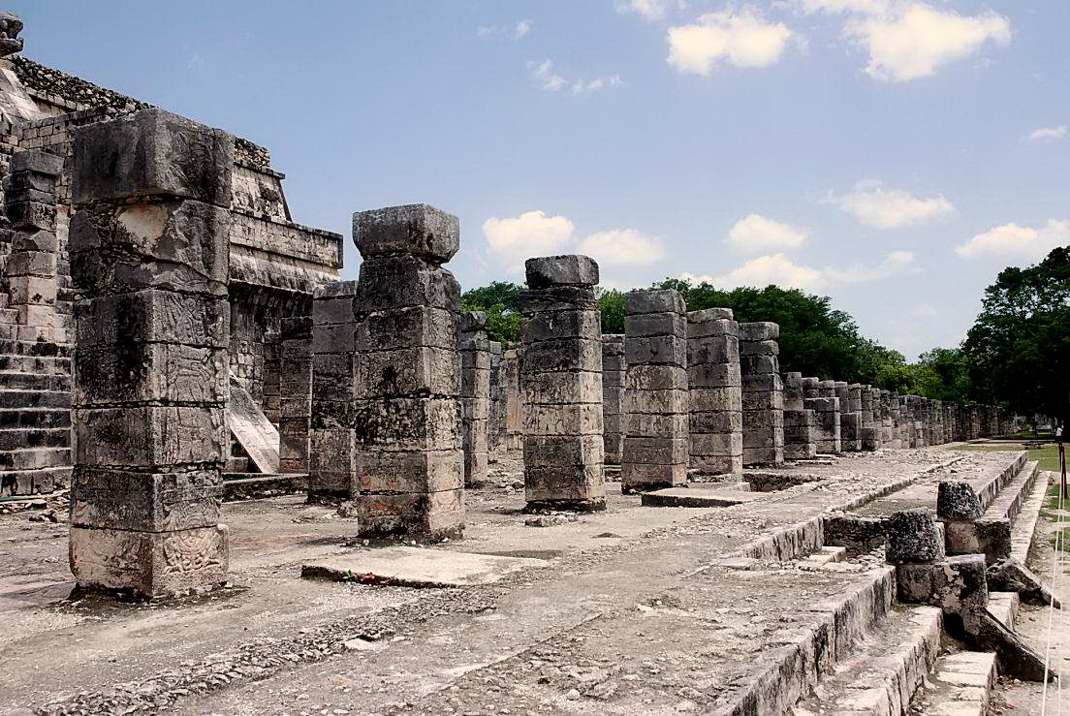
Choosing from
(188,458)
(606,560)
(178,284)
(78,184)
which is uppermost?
(78,184)

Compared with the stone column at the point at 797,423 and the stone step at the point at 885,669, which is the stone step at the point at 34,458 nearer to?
the stone step at the point at 885,669

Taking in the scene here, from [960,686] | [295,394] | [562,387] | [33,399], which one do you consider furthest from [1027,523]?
[33,399]

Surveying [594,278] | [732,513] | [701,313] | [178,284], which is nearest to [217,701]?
[178,284]

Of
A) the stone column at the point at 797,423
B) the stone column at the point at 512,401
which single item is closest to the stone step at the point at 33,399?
the stone column at the point at 797,423

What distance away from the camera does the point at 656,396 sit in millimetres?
14539

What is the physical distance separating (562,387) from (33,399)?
7657 mm

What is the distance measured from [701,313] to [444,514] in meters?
9.39

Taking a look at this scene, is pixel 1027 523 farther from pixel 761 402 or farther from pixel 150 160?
pixel 150 160

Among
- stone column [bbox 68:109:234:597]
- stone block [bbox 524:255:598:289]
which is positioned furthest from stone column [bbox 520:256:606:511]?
stone column [bbox 68:109:234:597]

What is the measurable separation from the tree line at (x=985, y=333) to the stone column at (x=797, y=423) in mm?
17435

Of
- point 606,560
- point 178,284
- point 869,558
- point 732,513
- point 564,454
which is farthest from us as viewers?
point 564,454

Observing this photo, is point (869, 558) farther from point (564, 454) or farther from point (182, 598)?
point (182, 598)

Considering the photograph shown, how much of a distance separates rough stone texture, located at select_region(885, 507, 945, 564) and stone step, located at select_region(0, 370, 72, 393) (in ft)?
38.7

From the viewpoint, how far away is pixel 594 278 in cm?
1234
